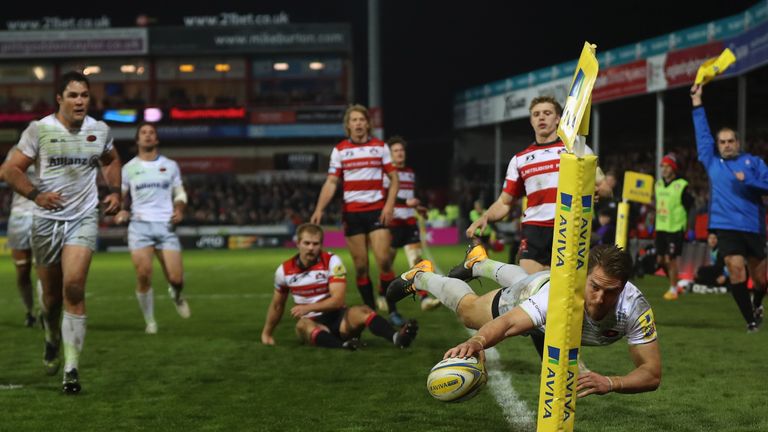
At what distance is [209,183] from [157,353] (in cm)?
4077

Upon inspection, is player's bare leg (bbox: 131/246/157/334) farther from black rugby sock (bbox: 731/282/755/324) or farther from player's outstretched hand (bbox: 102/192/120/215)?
black rugby sock (bbox: 731/282/755/324)

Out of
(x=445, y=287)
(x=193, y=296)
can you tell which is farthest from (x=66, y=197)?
(x=193, y=296)

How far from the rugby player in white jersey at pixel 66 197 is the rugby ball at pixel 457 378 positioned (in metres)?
3.32

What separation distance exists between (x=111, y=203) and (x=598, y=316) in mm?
3881

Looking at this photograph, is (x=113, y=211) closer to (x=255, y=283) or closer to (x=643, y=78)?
(x=255, y=283)

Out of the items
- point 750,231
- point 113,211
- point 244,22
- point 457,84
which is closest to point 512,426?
point 113,211

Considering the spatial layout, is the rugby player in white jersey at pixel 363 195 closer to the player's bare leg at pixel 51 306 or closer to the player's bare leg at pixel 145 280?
the player's bare leg at pixel 145 280

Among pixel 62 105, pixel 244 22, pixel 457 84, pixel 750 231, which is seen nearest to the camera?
pixel 62 105

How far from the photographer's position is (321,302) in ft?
27.4

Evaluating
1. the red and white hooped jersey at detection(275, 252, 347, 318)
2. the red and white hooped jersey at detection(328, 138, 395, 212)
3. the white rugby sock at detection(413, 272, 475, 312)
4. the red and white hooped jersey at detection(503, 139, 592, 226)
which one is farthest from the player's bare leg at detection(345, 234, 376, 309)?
the white rugby sock at detection(413, 272, 475, 312)

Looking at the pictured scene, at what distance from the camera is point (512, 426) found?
17.0 feet

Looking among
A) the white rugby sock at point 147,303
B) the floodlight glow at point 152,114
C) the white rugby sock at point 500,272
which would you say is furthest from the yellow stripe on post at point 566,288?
the floodlight glow at point 152,114

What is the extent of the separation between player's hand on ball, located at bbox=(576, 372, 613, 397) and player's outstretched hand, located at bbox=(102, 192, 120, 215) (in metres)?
4.05

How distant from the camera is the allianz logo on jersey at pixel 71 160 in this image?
663cm
